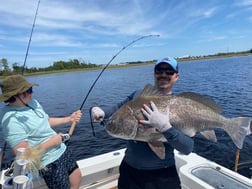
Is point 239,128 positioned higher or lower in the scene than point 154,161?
higher

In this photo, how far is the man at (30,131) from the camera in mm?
2840

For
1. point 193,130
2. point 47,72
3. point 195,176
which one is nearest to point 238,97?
point 195,176

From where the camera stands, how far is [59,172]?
3238mm

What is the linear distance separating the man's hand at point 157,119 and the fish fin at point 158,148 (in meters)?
0.21

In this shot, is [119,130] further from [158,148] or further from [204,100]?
[204,100]

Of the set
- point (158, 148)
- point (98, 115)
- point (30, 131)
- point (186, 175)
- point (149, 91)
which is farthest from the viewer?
point (186, 175)

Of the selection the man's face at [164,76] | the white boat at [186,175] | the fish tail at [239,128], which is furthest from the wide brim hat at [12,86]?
the fish tail at [239,128]

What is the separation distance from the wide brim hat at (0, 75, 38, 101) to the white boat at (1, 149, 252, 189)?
133 centimetres

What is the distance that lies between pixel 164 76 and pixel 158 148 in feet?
2.63

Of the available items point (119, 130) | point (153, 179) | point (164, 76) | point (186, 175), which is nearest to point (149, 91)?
point (164, 76)

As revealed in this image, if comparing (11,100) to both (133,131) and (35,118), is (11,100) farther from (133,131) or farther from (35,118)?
(133,131)

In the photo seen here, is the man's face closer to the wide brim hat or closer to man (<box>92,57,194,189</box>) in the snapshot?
man (<box>92,57,194,189</box>)

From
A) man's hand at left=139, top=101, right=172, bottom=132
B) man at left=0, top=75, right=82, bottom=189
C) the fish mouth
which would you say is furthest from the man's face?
man at left=0, top=75, right=82, bottom=189

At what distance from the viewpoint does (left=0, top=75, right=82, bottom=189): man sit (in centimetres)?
284
